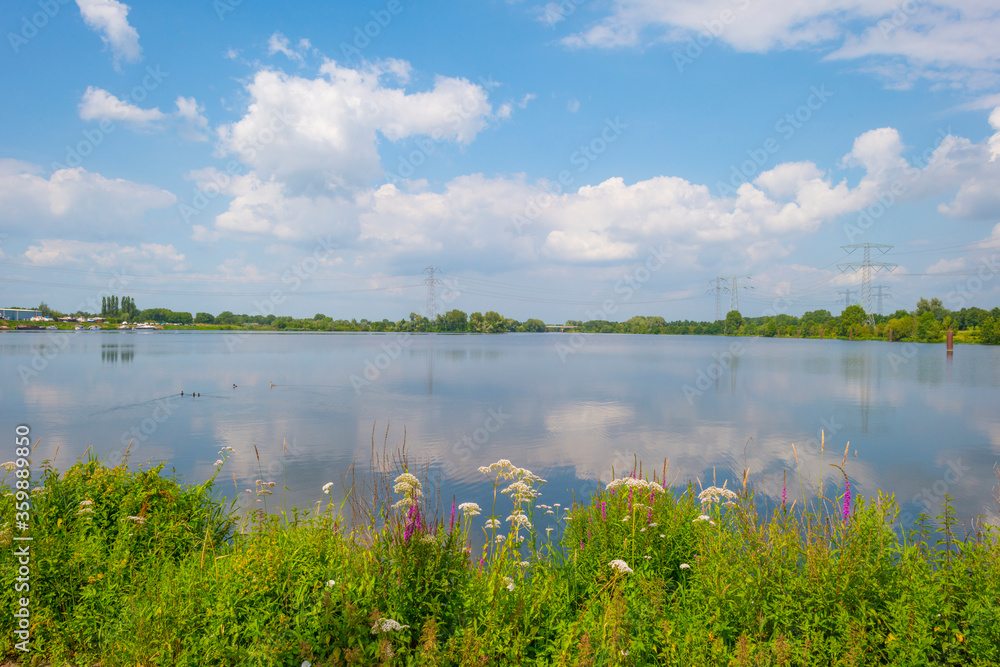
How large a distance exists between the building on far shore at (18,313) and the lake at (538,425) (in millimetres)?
136545

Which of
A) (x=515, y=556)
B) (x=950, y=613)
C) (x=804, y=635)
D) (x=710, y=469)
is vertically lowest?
(x=710, y=469)

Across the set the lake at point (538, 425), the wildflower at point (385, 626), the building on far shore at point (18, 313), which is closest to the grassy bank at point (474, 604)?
the wildflower at point (385, 626)

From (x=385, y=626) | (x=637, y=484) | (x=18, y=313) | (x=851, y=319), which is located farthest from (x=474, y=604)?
(x=18, y=313)

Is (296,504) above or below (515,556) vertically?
below

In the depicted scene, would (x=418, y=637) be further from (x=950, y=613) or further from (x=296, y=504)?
(x=296, y=504)

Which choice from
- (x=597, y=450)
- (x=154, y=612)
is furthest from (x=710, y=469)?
(x=154, y=612)

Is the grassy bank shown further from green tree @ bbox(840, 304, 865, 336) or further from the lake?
green tree @ bbox(840, 304, 865, 336)

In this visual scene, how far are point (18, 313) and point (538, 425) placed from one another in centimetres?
17914

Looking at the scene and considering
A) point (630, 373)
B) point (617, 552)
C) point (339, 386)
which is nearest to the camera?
point (617, 552)

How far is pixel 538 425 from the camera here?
1845cm

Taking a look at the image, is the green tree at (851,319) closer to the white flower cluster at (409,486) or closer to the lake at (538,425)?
the lake at (538,425)

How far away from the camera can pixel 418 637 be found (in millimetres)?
3826

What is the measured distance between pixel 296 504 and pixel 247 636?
654 centimetres

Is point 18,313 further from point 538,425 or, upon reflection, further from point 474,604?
point 474,604
